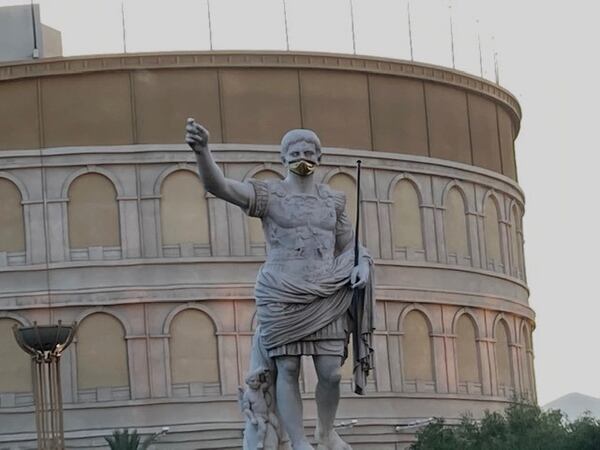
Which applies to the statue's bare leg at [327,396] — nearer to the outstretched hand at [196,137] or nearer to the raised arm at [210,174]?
the raised arm at [210,174]

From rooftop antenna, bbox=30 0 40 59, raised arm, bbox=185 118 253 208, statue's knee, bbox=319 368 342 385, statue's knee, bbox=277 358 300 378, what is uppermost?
rooftop antenna, bbox=30 0 40 59

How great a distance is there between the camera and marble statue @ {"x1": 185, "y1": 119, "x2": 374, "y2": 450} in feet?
52.8

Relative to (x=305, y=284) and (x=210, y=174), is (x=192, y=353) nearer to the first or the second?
(x=305, y=284)

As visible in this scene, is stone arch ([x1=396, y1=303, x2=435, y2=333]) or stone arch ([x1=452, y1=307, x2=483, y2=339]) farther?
stone arch ([x1=452, y1=307, x2=483, y2=339])

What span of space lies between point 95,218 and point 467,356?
15098 millimetres

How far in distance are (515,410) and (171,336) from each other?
13.6 metres

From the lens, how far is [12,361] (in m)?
72.1

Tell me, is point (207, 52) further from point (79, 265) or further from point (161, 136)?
point (79, 265)

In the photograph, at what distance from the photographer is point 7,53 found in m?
76.2

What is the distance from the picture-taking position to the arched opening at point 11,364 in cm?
7181

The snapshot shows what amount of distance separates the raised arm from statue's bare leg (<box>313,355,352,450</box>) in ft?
4.47

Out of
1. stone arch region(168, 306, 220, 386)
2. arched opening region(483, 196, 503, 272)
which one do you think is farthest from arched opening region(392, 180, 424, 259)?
stone arch region(168, 306, 220, 386)

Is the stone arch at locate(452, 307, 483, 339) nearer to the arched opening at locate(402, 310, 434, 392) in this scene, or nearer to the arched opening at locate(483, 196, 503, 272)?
the arched opening at locate(402, 310, 434, 392)

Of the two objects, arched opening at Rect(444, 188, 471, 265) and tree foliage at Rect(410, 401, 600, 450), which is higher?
arched opening at Rect(444, 188, 471, 265)
